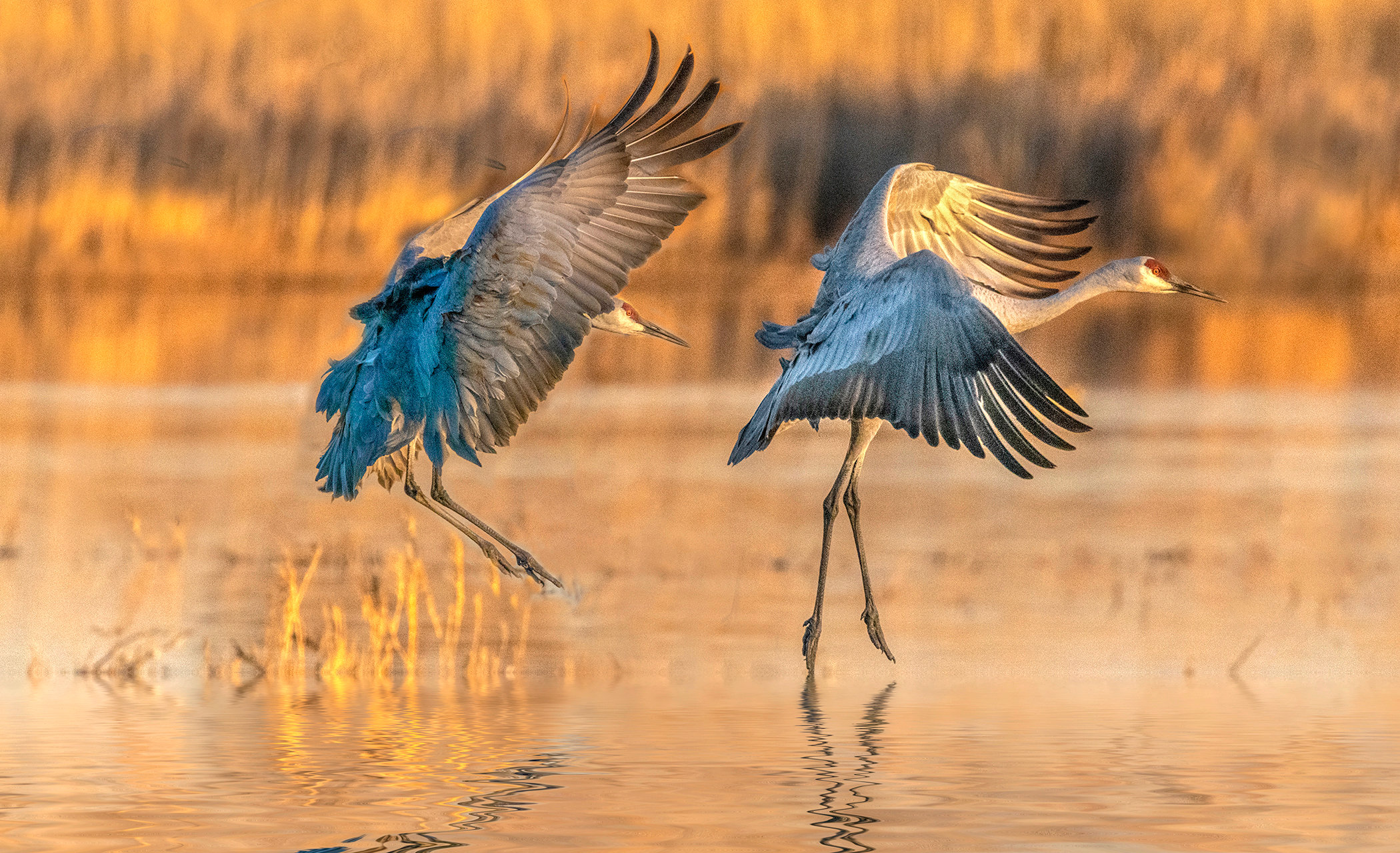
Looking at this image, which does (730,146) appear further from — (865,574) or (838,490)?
(865,574)

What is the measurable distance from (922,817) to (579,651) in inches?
131

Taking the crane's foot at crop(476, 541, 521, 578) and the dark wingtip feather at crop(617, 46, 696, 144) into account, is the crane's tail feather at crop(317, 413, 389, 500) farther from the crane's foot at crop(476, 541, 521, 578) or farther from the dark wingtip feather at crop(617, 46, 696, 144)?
the dark wingtip feather at crop(617, 46, 696, 144)

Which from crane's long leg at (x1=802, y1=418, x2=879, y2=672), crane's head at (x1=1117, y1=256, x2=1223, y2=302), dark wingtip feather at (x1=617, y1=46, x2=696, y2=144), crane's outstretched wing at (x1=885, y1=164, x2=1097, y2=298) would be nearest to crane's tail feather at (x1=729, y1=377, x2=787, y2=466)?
crane's long leg at (x1=802, y1=418, x2=879, y2=672)

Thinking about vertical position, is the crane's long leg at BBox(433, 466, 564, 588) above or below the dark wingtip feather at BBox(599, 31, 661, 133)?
below

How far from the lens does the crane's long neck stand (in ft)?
34.0

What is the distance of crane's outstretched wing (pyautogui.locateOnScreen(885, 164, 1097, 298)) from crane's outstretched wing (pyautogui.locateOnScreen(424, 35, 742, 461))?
2184 mm

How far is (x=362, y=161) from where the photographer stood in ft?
84.0

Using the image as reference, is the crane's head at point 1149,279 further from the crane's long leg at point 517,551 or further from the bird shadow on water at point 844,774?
the crane's long leg at point 517,551

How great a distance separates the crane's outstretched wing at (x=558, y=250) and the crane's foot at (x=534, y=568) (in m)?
0.91

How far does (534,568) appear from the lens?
10.2 metres

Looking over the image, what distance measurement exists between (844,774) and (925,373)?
1626 millimetres

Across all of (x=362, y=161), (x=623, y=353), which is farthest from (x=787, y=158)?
(x=362, y=161)

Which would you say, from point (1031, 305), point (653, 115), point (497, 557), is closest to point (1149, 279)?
point (1031, 305)

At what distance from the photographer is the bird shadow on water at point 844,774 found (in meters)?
7.03
